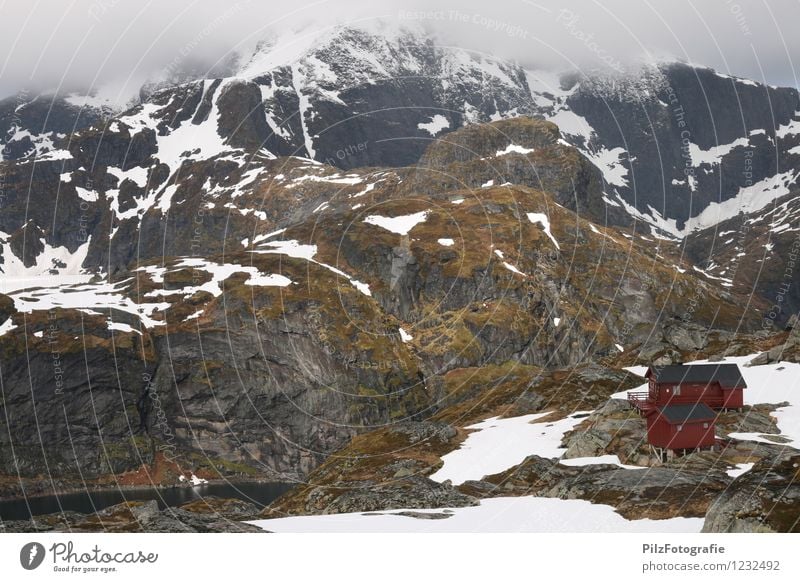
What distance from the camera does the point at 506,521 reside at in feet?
197

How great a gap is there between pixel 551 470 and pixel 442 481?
12.5m

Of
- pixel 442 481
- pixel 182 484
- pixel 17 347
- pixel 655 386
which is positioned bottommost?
pixel 182 484

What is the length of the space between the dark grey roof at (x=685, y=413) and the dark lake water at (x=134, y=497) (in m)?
90.7

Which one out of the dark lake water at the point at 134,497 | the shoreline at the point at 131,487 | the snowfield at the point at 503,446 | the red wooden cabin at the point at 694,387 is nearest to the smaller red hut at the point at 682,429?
the red wooden cabin at the point at 694,387

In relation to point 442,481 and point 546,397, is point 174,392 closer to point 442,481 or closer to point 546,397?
point 546,397

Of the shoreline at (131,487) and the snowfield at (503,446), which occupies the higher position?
the snowfield at (503,446)

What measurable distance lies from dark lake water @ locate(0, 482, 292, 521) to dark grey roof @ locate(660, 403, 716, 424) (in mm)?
90746

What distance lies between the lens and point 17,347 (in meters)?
183

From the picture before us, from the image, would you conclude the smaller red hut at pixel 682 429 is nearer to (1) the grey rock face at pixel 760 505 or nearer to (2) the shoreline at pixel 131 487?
(1) the grey rock face at pixel 760 505
